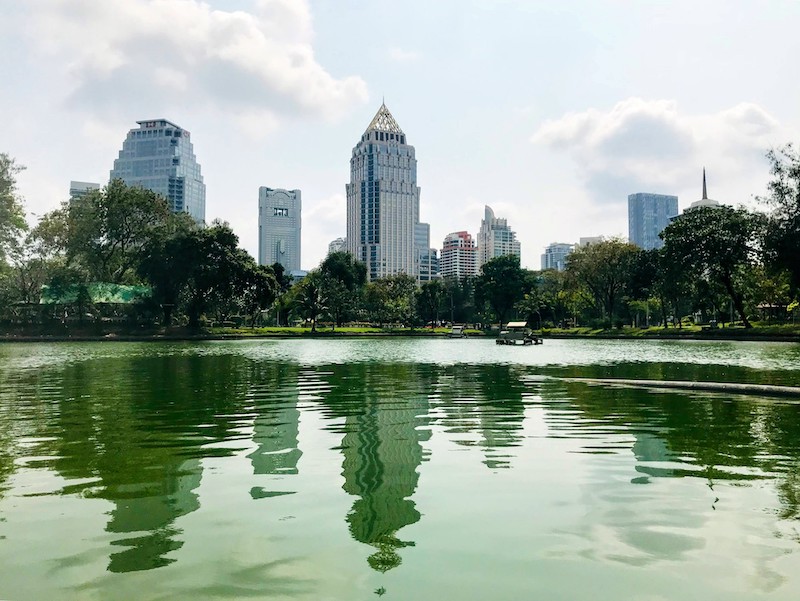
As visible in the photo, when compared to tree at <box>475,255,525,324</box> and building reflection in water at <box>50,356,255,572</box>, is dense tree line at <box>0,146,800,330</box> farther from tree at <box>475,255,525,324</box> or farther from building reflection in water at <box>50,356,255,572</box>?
building reflection in water at <box>50,356,255,572</box>

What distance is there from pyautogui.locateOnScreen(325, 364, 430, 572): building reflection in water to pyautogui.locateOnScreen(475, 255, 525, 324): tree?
93295mm

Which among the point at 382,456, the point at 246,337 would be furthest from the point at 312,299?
the point at 382,456

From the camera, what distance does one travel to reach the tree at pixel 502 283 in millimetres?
111250

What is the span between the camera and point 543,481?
7.25 metres

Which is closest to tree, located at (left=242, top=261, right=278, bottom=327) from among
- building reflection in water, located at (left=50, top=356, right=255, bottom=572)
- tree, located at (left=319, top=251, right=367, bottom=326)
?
tree, located at (left=319, top=251, right=367, bottom=326)

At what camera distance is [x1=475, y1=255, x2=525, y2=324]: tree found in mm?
111250

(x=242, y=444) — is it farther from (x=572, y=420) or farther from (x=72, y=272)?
(x=72, y=272)

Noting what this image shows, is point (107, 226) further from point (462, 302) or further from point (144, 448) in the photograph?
point (144, 448)

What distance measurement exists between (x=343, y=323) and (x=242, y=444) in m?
113

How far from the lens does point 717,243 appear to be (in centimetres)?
6994

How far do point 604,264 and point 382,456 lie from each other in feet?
287

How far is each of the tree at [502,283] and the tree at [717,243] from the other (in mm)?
36454

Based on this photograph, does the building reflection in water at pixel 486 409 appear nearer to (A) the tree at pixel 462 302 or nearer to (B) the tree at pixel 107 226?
(B) the tree at pixel 107 226

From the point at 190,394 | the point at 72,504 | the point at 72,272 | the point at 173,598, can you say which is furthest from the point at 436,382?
the point at 72,272
